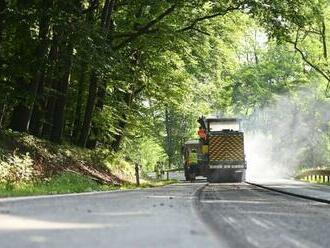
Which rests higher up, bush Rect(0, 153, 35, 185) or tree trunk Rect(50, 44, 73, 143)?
tree trunk Rect(50, 44, 73, 143)

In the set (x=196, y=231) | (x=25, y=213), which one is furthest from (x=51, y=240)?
(x=25, y=213)

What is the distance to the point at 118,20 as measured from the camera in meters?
31.0

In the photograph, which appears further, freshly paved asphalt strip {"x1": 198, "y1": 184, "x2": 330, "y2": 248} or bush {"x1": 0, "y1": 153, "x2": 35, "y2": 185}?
bush {"x1": 0, "y1": 153, "x2": 35, "y2": 185}

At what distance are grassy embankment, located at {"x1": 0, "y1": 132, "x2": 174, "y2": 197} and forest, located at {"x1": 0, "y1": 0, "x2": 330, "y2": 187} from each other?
903 mm

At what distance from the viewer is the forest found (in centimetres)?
1956

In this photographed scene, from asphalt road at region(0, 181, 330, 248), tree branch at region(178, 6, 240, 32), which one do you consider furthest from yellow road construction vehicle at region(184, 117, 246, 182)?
asphalt road at region(0, 181, 330, 248)

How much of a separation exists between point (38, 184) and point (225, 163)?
1974 cm

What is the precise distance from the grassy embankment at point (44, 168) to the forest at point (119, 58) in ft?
2.96

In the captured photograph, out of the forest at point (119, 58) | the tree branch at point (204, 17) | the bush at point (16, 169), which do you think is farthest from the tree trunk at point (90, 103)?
the bush at point (16, 169)

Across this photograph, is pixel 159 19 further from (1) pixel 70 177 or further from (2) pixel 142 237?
(2) pixel 142 237

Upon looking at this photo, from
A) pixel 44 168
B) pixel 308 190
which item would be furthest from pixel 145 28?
pixel 308 190

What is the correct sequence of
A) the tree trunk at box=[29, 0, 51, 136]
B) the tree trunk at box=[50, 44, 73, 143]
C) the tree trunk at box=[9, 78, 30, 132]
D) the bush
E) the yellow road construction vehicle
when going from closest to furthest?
the bush
the tree trunk at box=[29, 0, 51, 136]
the tree trunk at box=[9, 78, 30, 132]
the tree trunk at box=[50, 44, 73, 143]
the yellow road construction vehicle

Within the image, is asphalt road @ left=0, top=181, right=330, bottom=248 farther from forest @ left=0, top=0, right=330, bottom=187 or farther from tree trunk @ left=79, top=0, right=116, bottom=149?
tree trunk @ left=79, top=0, right=116, bottom=149

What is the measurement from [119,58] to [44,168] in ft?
15.4
